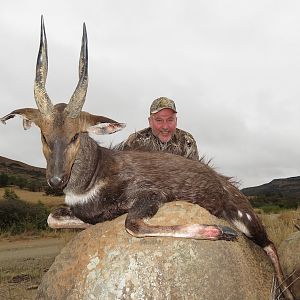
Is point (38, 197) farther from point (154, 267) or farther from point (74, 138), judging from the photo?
point (154, 267)

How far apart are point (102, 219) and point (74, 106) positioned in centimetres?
148

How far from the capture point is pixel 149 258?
5379 mm

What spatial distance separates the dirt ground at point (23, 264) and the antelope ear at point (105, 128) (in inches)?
246

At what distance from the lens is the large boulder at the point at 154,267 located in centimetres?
532

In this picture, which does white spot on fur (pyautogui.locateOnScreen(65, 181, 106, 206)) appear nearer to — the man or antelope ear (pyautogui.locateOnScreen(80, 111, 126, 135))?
antelope ear (pyautogui.locateOnScreen(80, 111, 126, 135))

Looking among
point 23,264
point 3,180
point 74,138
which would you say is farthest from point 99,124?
point 3,180

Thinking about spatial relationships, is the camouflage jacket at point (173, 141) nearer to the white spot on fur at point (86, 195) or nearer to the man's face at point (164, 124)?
the man's face at point (164, 124)

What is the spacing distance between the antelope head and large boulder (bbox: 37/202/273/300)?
3.27 feet

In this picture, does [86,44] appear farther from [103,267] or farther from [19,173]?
[19,173]

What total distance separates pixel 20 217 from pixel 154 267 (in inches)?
998

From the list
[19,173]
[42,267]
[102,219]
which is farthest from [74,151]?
[19,173]

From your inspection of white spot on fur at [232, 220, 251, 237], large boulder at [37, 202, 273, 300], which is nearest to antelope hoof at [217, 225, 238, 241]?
large boulder at [37, 202, 273, 300]

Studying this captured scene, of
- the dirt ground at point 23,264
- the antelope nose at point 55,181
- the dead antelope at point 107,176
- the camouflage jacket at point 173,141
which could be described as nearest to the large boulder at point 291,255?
the camouflage jacket at point 173,141

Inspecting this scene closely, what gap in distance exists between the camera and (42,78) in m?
5.93
